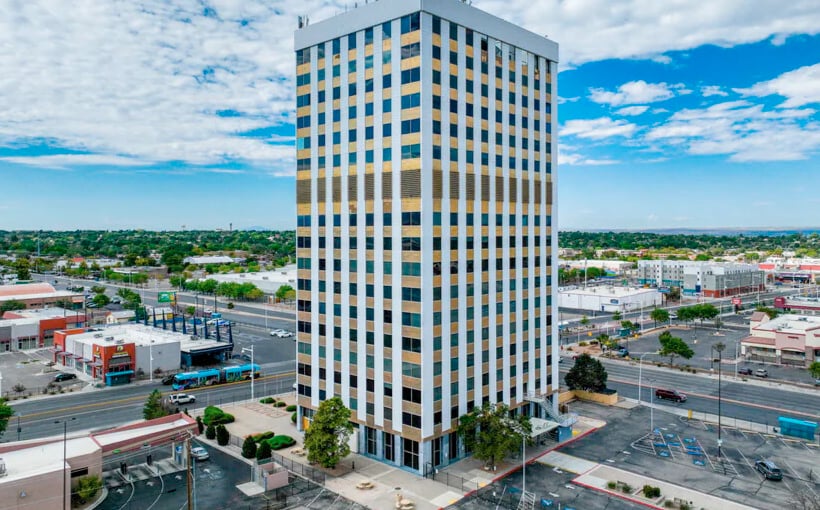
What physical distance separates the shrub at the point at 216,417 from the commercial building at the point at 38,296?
11720 centimetres

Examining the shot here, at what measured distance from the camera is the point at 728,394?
92.6m

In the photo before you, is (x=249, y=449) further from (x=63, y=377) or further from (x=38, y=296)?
(x=38, y=296)

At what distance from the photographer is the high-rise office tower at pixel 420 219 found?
192ft

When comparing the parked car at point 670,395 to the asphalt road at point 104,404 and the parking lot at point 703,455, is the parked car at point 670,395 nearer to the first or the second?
the parking lot at point 703,455

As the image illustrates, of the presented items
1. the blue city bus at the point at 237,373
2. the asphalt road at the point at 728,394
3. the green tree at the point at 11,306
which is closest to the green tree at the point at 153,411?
the blue city bus at the point at 237,373

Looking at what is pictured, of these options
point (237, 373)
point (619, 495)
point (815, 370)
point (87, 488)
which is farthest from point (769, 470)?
point (237, 373)

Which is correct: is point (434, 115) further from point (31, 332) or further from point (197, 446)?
point (31, 332)

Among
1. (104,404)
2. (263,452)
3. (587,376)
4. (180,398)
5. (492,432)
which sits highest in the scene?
(492,432)

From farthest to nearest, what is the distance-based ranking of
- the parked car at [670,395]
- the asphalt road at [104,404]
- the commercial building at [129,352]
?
the commercial building at [129,352], the parked car at [670,395], the asphalt road at [104,404]

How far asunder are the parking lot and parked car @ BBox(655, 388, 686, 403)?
888 cm

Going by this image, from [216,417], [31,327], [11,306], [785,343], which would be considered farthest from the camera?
[11,306]

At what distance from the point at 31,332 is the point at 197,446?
92.5 metres

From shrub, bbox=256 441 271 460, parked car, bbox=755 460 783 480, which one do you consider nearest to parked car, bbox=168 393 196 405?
shrub, bbox=256 441 271 460

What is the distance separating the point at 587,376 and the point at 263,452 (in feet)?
169
